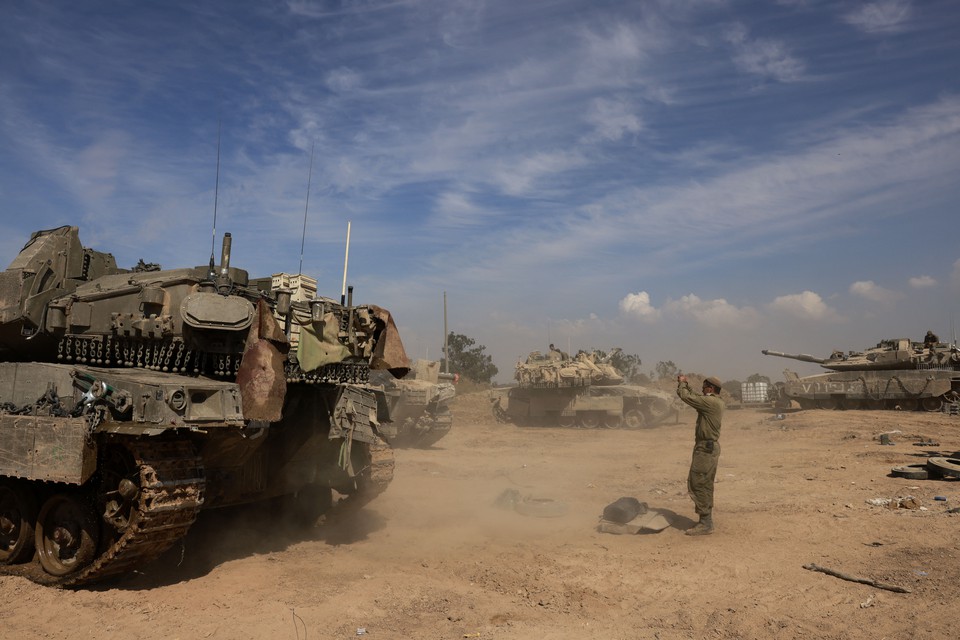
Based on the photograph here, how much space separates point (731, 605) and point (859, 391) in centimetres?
1976

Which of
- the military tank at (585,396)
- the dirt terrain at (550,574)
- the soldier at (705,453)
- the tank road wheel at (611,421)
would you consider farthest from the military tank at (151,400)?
the tank road wheel at (611,421)

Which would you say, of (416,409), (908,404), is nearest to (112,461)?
(416,409)

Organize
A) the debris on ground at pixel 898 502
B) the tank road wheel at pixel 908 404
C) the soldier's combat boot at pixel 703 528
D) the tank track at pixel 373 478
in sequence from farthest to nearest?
the tank road wheel at pixel 908 404 < the tank track at pixel 373 478 < the debris on ground at pixel 898 502 < the soldier's combat boot at pixel 703 528

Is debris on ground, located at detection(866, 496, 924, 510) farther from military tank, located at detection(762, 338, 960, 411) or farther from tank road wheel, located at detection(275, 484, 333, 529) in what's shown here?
military tank, located at detection(762, 338, 960, 411)

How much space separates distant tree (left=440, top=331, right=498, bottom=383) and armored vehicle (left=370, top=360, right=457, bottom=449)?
28.0 metres

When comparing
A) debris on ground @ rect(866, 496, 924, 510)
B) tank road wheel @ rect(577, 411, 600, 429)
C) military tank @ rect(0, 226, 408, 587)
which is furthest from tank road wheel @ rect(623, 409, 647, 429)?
military tank @ rect(0, 226, 408, 587)

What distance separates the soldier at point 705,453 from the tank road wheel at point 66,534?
579 centimetres

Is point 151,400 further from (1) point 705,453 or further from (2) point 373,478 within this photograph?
(1) point 705,453

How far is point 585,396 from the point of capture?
24328mm

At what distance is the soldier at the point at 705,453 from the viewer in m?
7.39

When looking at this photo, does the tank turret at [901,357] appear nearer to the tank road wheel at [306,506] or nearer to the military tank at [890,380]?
the military tank at [890,380]

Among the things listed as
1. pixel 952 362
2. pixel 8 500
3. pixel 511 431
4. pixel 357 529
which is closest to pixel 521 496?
pixel 357 529

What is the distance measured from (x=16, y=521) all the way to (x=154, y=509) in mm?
2290

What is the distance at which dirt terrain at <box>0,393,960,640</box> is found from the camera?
481 cm
